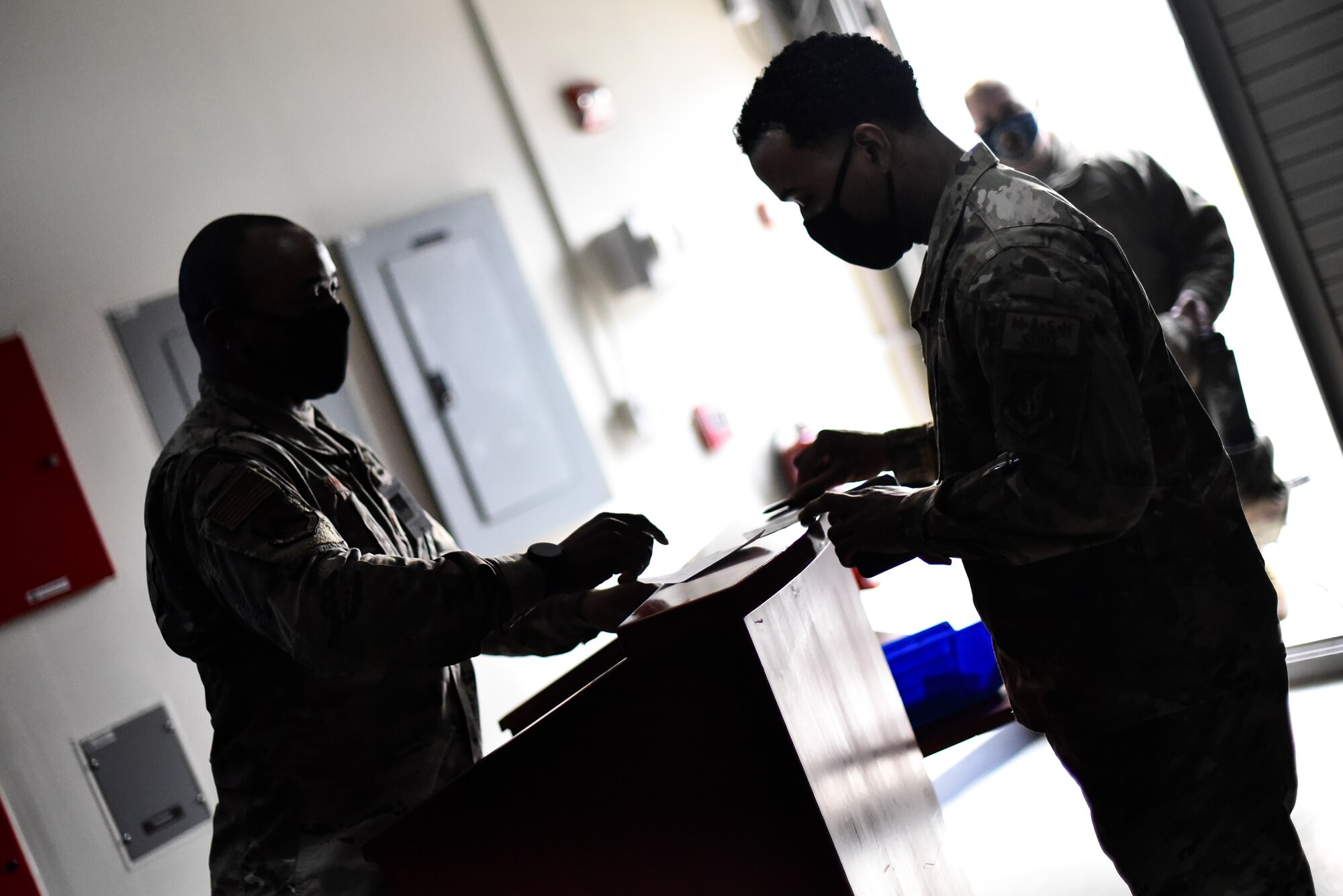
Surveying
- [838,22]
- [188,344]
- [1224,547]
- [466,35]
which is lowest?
[1224,547]

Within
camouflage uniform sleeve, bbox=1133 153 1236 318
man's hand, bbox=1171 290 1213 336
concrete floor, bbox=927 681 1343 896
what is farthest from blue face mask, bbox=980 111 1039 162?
concrete floor, bbox=927 681 1343 896

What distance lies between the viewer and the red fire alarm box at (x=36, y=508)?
217cm

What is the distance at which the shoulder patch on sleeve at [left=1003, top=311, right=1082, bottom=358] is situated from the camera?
1057 mm

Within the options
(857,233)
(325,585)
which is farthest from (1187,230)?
(325,585)

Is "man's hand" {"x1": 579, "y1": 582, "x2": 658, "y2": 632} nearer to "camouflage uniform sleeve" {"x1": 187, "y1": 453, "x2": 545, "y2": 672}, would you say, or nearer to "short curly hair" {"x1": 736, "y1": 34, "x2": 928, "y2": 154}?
"camouflage uniform sleeve" {"x1": 187, "y1": 453, "x2": 545, "y2": 672}

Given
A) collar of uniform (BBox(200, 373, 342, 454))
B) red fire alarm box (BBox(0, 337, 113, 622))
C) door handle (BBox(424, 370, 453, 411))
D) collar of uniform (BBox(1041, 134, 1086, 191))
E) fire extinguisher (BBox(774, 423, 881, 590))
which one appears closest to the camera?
collar of uniform (BBox(200, 373, 342, 454))

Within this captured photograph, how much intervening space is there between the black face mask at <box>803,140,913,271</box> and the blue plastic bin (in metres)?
0.85

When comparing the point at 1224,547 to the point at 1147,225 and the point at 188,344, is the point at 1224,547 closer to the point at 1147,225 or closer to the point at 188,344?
the point at 1147,225

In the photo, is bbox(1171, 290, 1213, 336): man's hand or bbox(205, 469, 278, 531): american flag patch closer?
bbox(205, 469, 278, 531): american flag patch

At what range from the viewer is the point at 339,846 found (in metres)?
1.44

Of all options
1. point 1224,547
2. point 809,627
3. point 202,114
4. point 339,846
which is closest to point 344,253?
point 202,114

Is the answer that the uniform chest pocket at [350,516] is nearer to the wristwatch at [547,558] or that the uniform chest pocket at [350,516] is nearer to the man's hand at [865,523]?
the wristwatch at [547,558]

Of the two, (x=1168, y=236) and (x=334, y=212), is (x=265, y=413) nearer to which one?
(x=334, y=212)

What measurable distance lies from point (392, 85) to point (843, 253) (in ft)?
6.90
